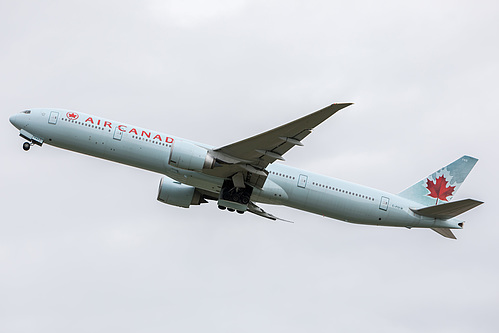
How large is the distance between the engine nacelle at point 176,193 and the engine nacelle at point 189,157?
601cm

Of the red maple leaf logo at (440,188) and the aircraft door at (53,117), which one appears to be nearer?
the aircraft door at (53,117)

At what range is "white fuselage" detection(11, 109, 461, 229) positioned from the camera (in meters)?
40.8

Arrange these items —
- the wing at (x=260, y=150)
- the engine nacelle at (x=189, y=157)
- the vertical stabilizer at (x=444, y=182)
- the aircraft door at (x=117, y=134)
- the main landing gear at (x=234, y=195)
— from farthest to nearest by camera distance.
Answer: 1. the vertical stabilizer at (x=444, y=182)
2. the main landing gear at (x=234, y=195)
3. the aircraft door at (x=117, y=134)
4. the engine nacelle at (x=189, y=157)
5. the wing at (x=260, y=150)

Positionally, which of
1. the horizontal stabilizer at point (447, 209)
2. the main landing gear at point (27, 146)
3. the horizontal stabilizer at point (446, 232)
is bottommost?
the main landing gear at point (27, 146)

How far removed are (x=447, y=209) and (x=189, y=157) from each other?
16.3 metres

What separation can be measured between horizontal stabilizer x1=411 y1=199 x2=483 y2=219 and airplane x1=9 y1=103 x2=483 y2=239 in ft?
0.20

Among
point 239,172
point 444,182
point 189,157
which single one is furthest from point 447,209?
point 189,157

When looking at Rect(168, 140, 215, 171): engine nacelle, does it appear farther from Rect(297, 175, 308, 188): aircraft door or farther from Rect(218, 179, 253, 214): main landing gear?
Rect(297, 175, 308, 188): aircraft door

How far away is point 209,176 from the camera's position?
41.9 m

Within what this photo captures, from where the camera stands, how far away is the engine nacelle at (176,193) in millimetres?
46188

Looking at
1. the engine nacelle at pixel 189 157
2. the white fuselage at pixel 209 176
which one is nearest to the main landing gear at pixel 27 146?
the white fuselage at pixel 209 176

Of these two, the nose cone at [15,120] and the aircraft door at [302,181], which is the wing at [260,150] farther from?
the nose cone at [15,120]

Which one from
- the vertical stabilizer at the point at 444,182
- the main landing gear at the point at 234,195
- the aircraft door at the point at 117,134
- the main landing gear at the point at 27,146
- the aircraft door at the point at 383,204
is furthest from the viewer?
the vertical stabilizer at the point at 444,182

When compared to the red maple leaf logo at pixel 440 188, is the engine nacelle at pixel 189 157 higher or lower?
lower
